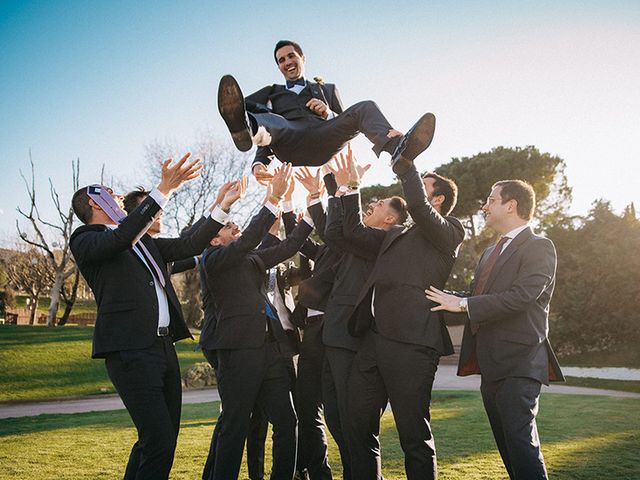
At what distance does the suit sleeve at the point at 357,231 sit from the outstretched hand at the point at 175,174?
1240mm

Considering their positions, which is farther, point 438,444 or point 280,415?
point 438,444

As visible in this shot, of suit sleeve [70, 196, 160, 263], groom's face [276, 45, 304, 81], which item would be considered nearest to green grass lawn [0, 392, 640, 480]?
suit sleeve [70, 196, 160, 263]

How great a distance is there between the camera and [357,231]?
4512 mm

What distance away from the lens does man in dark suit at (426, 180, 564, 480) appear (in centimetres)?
362

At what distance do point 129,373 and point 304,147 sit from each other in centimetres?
211

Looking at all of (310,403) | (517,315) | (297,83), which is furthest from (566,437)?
(297,83)

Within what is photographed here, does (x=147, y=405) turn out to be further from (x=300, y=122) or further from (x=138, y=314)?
(x=300, y=122)

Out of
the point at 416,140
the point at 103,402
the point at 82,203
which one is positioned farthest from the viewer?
the point at 103,402

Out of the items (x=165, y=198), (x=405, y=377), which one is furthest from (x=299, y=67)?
(x=405, y=377)

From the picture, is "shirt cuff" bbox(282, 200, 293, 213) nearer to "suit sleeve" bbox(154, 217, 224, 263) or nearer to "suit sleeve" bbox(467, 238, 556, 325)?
"suit sleeve" bbox(154, 217, 224, 263)

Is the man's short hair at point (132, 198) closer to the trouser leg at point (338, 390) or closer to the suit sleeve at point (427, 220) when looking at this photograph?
the trouser leg at point (338, 390)

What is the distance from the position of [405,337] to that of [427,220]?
83 centimetres

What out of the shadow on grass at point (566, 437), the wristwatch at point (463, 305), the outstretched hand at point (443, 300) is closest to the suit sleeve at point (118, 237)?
the outstretched hand at point (443, 300)

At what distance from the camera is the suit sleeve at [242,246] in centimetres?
478
